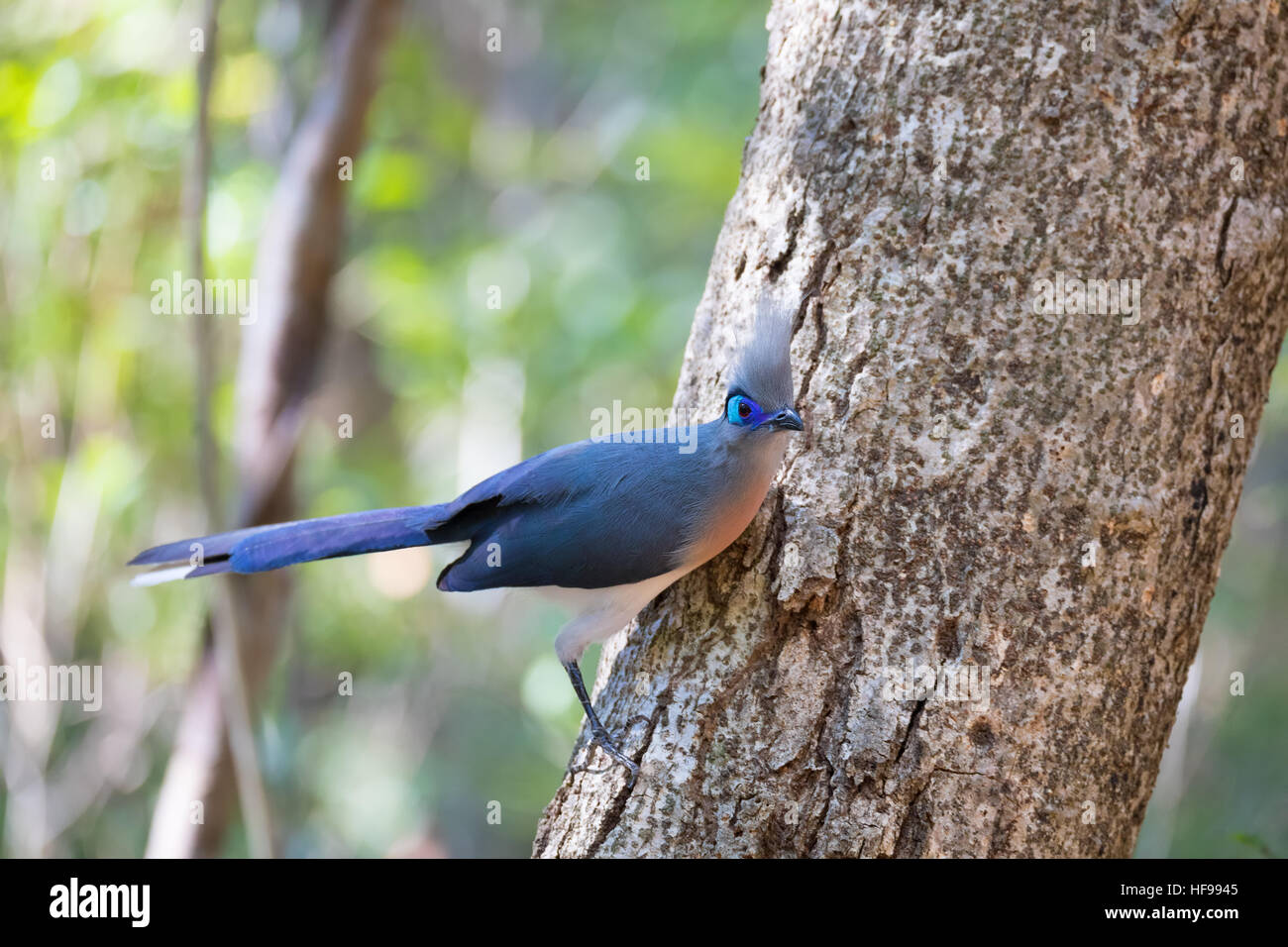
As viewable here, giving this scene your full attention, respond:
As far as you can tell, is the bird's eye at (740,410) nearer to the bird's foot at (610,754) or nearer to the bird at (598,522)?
the bird at (598,522)

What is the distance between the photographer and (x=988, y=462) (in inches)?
77.5

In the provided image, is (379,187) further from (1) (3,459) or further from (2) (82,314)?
(1) (3,459)

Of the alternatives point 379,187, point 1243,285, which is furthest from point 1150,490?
point 379,187

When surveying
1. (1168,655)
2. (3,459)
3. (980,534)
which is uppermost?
(980,534)

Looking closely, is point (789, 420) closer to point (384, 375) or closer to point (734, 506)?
point (734, 506)

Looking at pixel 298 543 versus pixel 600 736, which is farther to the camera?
pixel 298 543

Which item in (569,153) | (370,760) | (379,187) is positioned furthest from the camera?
(370,760)

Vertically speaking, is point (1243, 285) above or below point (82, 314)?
above

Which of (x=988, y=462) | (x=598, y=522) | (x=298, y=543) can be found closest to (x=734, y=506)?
(x=598, y=522)

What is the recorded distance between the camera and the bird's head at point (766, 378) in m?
2.04

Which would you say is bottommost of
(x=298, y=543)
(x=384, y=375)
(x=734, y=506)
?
(x=384, y=375)

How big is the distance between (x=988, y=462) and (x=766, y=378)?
1.49ft

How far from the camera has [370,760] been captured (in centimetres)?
852
